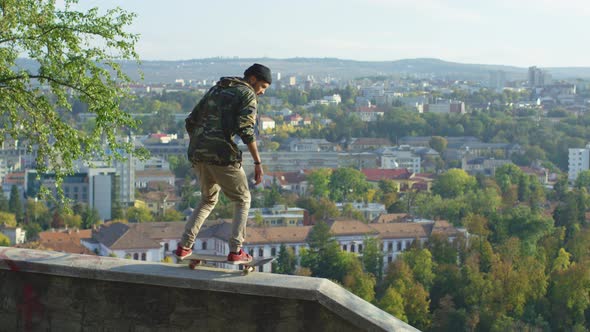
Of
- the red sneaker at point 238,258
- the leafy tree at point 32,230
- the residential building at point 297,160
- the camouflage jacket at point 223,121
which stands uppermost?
the camouflage jacket at point 223,121

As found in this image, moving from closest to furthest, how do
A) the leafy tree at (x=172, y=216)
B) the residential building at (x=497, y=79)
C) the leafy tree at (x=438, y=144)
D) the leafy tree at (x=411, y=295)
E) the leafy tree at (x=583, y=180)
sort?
the leafy tree at (x=411, y=295) < the leafy tree at (x=172, y=216) < the leafy tree at (x=583, y=180) < the leafy tree at (x=438, y=144) < the residential building at (x=497, y=79)

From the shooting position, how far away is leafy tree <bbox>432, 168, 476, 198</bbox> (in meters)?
59.2

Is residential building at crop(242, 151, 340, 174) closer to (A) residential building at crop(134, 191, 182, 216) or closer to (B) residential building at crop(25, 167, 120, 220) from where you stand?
(A) residential building at crop(134, 191, 182, 216)

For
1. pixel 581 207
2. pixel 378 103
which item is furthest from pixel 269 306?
pixel 378 103

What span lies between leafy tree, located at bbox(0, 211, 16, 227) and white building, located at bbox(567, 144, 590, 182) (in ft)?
129

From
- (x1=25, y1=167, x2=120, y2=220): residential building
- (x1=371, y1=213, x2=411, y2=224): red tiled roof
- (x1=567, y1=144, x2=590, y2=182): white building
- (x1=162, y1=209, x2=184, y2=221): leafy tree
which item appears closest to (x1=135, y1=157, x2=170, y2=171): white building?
(x1=25, y1=167, x2=120, y2=220): residential building

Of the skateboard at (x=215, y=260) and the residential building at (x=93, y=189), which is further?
the residential building at (x=93, y=189)

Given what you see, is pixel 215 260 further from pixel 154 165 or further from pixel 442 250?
pixel 154 165

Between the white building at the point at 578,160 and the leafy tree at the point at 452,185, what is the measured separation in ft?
51.7

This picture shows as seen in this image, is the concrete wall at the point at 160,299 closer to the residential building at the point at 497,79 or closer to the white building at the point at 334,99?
the white building at the point at 334,99

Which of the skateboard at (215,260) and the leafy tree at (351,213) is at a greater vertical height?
the skateboard at (215,260)

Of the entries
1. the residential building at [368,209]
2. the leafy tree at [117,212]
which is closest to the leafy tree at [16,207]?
the leafy tree at [117,212]

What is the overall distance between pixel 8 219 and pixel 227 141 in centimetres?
4091

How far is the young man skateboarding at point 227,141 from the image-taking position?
193 inches
